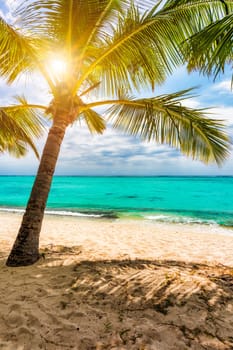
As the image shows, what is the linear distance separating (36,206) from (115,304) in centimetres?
212

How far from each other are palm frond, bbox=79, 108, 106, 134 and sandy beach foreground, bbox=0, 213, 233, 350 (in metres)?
3.50

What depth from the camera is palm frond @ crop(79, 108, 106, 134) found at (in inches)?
233

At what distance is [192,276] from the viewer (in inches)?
148

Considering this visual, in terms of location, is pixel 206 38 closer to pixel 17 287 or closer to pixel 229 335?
pixel 229 335

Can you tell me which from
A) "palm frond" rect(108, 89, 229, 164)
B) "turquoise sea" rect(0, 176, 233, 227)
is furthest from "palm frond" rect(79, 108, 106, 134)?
"turquoise sea" rect(0, 176, 233, 227)

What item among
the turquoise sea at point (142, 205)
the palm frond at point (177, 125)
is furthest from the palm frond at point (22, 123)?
the turquoise sea at point (142, 205)

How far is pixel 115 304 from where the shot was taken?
2.84m

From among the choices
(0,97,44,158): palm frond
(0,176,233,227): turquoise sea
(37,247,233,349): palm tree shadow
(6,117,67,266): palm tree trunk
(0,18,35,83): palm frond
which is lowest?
(0,176,233,227): turquoise sea

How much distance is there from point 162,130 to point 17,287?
4023 mm

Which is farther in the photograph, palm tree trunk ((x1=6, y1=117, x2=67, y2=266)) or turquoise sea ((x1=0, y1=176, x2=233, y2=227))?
turquoise sea ((x1=0, y1=176, x2=233, y2=227))

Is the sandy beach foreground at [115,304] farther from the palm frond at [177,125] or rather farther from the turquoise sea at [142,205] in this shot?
the turquoise sea at [142,205]

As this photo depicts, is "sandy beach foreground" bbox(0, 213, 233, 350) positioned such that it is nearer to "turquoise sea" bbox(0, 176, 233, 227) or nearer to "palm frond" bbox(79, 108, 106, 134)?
"palm frond" bbox(79, 108, 106, 134)

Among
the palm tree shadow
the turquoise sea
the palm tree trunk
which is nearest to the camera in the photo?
the palm tree shadow

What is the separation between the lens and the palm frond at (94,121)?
5.93 m
